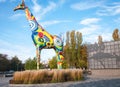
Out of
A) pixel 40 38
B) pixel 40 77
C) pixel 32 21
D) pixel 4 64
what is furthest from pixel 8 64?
pixel 40 77

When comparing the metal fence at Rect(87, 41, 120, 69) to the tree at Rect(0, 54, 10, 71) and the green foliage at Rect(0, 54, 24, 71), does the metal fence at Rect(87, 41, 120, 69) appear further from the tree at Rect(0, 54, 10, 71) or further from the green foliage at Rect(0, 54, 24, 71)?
the green foliage at Rect(0, 54, 24, 71)

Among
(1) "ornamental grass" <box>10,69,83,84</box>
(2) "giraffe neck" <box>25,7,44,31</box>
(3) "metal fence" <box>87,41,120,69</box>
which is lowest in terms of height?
(1) "ornamental grass" <box>10,69,83,84</box>

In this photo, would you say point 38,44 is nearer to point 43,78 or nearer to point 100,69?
point 43,78

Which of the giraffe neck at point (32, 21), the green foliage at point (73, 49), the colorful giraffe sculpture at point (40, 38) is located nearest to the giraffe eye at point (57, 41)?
the colorful giraffe sculpture at point (40, 38)

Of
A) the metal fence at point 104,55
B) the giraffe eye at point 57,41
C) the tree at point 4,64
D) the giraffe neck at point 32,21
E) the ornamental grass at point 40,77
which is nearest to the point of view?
the ornamental grass at point 40,77

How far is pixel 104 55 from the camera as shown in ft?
130

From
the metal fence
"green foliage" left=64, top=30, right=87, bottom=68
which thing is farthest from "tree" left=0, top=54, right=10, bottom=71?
the metal fence

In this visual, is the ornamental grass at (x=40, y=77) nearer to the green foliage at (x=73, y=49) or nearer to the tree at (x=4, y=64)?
the green foliage at (x=73, y=49)

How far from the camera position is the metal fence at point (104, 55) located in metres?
38.0

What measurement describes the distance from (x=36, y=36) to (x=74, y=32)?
26.3 m

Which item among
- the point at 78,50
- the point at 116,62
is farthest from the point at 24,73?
the point at 78,50

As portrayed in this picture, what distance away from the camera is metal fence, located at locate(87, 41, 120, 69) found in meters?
38.0

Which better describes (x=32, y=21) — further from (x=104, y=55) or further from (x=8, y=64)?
(x=8, y=64)

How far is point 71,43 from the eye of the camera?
159 feet
